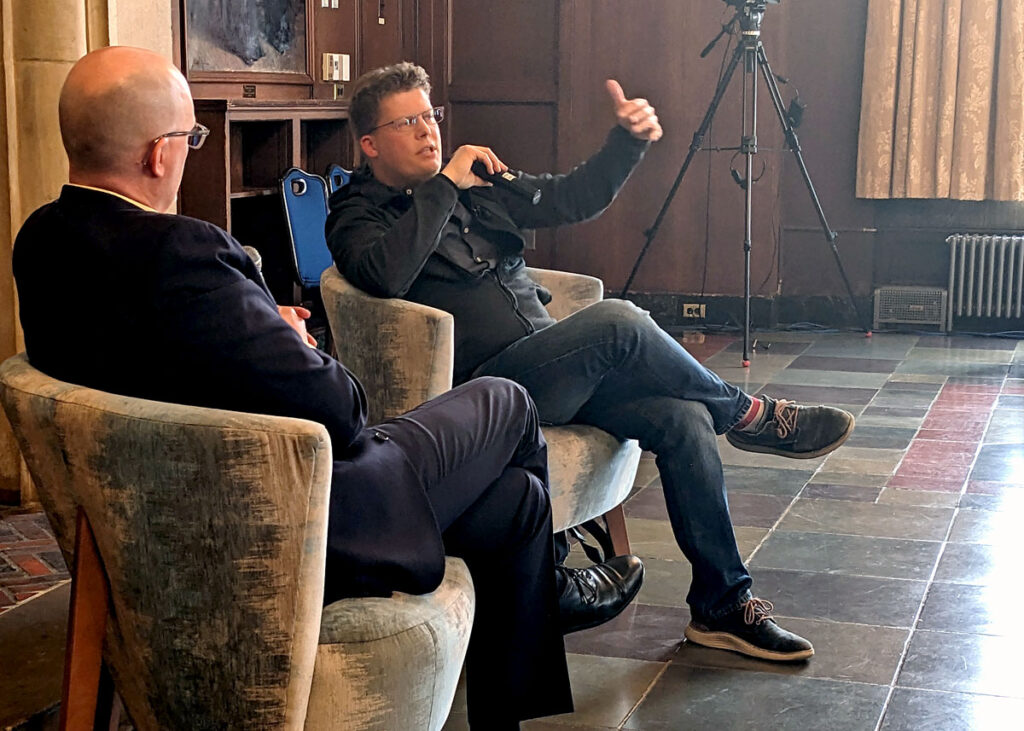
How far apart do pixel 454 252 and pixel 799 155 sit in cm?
367

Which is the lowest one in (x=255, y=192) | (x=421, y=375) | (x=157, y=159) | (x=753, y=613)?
(x=753, y=613)

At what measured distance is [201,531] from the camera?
1.56 metres

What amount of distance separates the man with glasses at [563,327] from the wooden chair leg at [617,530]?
Result: 28 cm

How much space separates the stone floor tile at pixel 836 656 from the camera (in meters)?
2.55

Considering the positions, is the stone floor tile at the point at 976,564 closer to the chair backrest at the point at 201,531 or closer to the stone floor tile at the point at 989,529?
Result: the stone floor tile at the point at 989,529

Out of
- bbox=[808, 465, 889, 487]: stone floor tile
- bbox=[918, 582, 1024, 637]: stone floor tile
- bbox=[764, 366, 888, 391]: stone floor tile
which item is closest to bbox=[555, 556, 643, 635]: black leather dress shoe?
bbox=[918, 582, 1024, 637]: stone floor tile

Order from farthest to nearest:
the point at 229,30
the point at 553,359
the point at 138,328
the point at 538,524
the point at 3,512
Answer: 1. the point at 229,30
2. the point at 3,512
3. the point at 553,359
4. the point at 538,524
5. the point at 138,328

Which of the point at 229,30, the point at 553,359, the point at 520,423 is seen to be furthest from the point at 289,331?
the point at 229,30

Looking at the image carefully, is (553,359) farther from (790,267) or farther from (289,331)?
(790,267)

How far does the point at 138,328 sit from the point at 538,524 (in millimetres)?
746

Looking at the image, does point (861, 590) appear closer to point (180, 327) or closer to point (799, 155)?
point (180, 327)

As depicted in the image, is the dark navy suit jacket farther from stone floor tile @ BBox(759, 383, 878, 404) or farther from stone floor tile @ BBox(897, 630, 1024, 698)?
stone floor tile @ BBox(759, 383, 878, 404)

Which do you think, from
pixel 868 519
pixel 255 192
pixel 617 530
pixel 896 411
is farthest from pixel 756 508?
pixel 255 192

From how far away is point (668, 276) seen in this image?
22.5 feet
